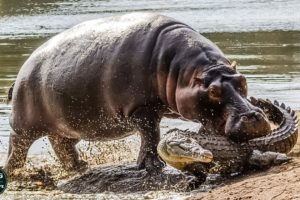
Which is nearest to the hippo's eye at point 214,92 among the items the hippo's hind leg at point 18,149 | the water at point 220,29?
the hippo's hind leg at point 18,149

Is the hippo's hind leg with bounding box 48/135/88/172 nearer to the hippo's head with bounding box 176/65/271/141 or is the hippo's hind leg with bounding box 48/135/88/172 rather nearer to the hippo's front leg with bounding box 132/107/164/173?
the hippo's front leg with bounding box 132/107/164/173

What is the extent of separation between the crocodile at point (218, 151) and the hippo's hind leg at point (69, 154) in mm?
1901

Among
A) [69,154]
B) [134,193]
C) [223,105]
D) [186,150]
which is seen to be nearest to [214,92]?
[223,105]

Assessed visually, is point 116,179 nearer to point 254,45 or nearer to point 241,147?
point 241,147

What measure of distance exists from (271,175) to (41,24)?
17970mm

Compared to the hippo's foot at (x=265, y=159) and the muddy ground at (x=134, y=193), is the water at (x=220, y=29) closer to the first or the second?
the muddy ground at (x=134, y=193)

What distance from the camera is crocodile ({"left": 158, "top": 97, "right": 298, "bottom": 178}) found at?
19.5ft

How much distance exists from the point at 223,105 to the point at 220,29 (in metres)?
13.5

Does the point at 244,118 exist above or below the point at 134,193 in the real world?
above

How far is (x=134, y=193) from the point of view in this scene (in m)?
6.41

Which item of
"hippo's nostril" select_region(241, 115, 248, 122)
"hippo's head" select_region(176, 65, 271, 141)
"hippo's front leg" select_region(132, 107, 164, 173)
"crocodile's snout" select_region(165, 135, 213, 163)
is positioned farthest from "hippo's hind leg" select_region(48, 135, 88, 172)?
"hippo's nostril" select_region(241, 115, 248, 122)

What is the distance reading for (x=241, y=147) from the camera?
20.3 ft

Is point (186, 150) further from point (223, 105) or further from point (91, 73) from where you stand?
point (91, 73)

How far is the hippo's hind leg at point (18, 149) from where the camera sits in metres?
7.69
